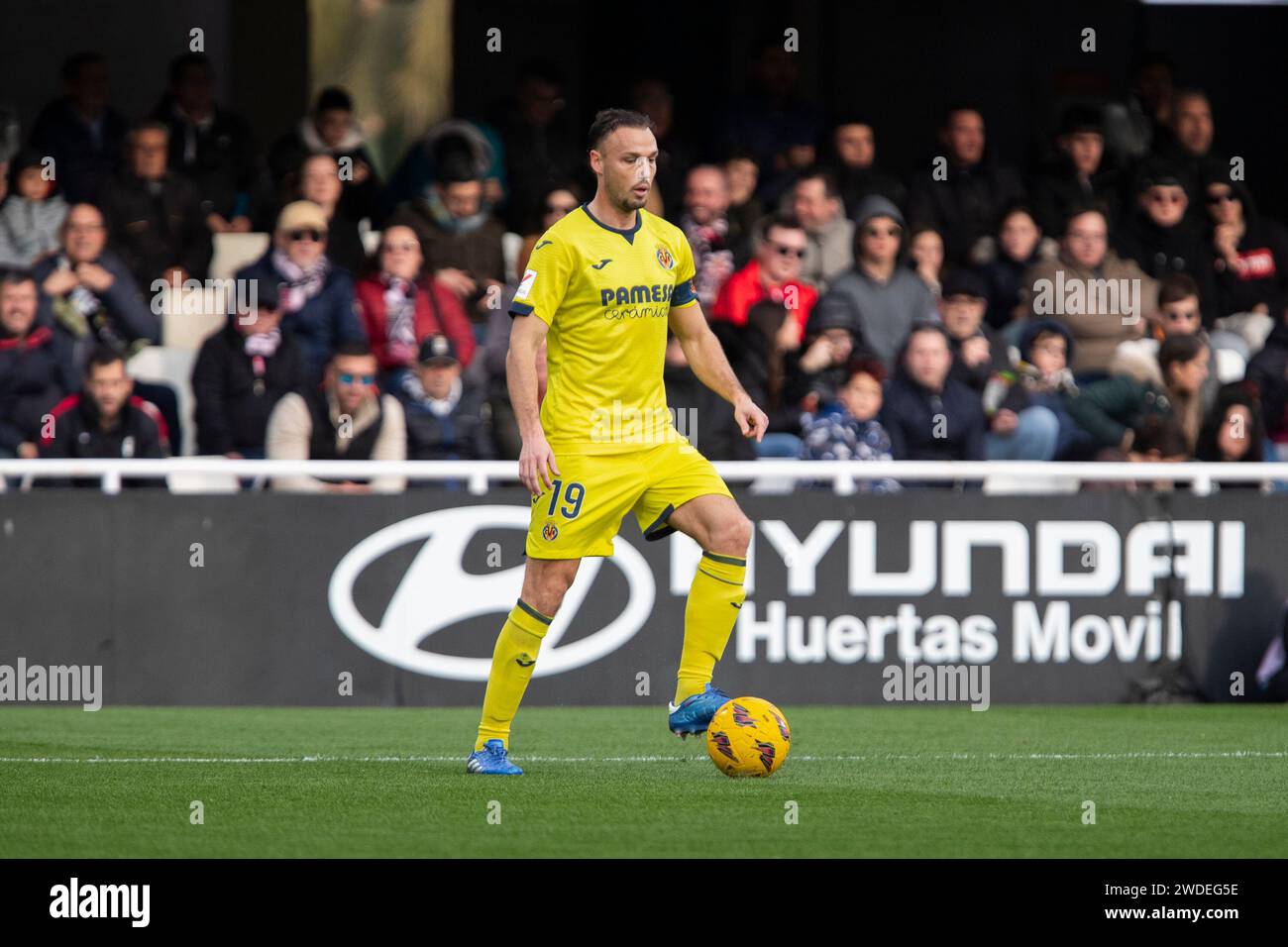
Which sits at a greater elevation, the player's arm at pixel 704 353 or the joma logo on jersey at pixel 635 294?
the joma logo on jersey at pixel 635 294

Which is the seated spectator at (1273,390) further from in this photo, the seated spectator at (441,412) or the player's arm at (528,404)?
the player's arm at (528,404)

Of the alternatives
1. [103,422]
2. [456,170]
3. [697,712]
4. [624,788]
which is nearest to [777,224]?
[456,170]

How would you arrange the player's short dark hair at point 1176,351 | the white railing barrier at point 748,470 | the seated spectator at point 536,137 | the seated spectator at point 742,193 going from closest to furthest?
the white railing barrier at point 748,470, the player's short dark hair at point 1176,351, the seated spectator at point 742,193, the seated spectator at point 536,137

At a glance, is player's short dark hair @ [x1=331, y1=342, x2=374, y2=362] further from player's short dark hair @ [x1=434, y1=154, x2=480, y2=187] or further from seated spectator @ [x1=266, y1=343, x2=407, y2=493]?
player's short dark hair @ [x1=434, y1=154, x2=480, y2=187]

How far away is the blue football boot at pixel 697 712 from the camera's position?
306 inches

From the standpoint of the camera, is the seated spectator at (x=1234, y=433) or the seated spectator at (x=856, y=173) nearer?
the seated spectator at (x=1234, y=433)

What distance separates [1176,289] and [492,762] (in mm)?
6535

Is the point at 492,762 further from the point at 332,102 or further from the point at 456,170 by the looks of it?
the point at 332,102

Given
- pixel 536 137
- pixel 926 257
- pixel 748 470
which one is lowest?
pixel 748 470

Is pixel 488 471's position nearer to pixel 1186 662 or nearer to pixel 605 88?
pixel 1186 662

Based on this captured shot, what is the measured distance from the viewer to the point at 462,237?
500 inches

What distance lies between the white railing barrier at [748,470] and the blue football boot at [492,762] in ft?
10.9

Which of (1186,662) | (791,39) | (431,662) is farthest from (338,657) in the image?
(791,39)

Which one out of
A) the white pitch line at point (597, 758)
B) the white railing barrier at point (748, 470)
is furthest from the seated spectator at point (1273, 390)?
the white pitch line at point (597, 758)
